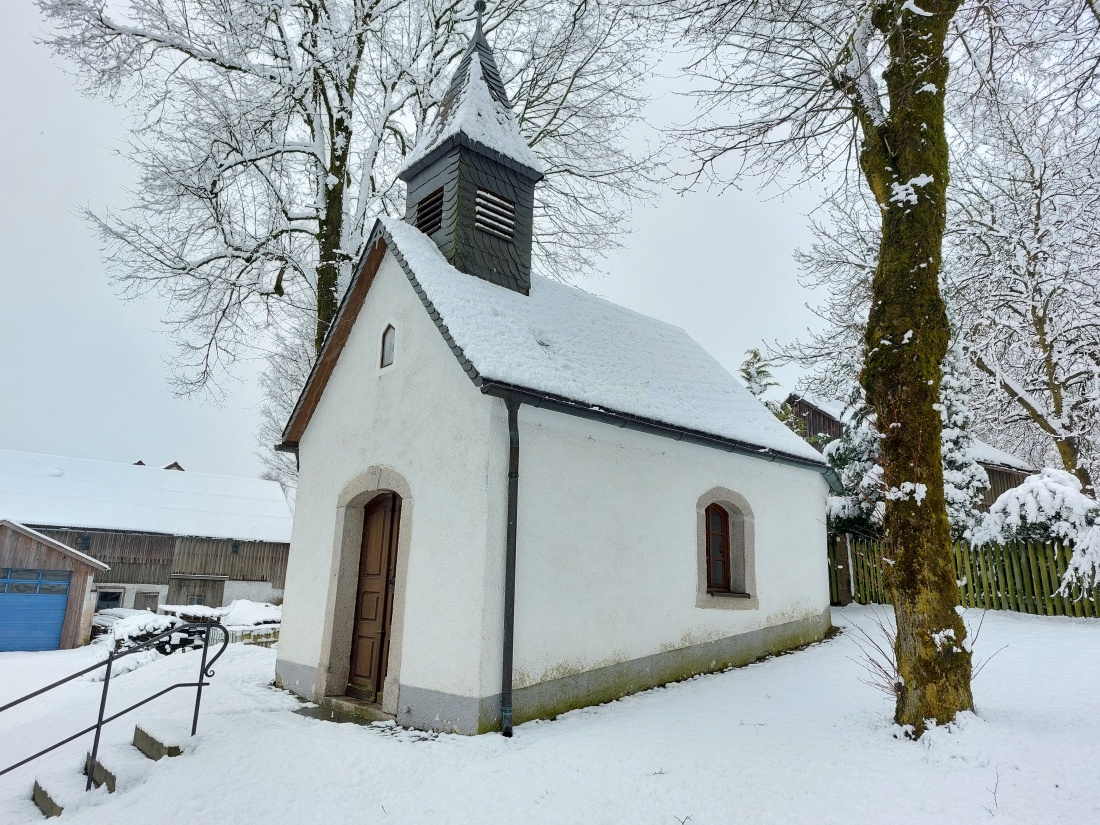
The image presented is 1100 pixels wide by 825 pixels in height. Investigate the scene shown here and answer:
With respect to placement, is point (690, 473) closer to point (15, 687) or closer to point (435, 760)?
point (435, 760)

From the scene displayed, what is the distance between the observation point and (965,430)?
46.4ft

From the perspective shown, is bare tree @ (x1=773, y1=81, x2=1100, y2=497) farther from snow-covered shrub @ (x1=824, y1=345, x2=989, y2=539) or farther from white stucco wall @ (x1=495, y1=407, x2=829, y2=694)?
white stucco wall @ (x1=495, y1=407, x2=829, y2=694)

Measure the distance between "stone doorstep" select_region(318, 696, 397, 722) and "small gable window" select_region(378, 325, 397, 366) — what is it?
4152 mm

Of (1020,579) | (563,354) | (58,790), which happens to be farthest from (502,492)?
(1020,579)

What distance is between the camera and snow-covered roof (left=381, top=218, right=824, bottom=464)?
7.49 m

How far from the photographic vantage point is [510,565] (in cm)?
669

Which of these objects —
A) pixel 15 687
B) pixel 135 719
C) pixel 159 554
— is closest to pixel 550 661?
pixel 135 719

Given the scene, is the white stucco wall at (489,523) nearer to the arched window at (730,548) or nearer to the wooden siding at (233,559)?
the arched window at (730,548)

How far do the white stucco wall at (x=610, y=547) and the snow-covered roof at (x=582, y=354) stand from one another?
428 mm

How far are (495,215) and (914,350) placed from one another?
6220 mm

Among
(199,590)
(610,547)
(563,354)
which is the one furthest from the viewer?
(199,590)

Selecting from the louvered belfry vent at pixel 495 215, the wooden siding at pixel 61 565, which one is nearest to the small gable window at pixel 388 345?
the louvered belfry vent at pixel 495 215

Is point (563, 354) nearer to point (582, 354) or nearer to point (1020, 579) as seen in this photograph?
point (582, 354)

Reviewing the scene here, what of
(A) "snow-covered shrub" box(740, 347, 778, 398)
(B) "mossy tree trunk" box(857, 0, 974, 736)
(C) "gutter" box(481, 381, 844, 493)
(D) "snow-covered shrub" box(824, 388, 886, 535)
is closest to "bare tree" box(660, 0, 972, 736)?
(B) "mossy tree trunk" box(857, 0, 974, 736)
